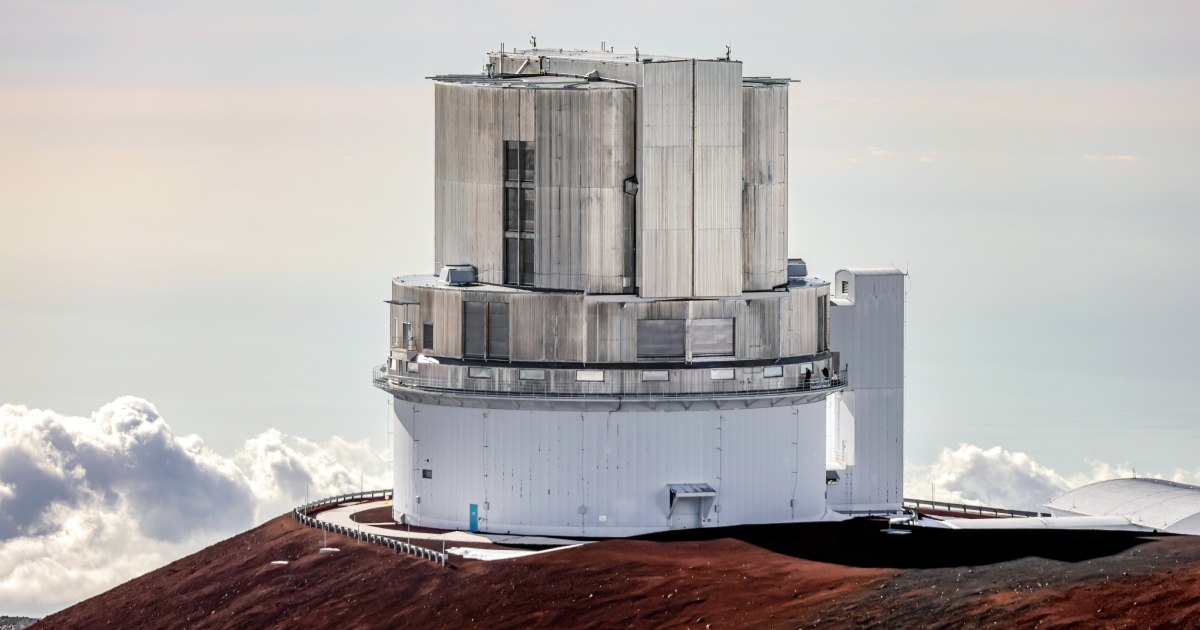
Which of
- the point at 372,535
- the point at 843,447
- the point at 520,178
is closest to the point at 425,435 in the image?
the point at 372,535

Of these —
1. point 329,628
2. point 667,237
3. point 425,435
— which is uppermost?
point 667,237

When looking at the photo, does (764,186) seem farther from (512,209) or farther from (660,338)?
(512,209)

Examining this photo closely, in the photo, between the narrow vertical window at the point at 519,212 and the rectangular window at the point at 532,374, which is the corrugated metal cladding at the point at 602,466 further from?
the narrow vertical window at the point at 519,212

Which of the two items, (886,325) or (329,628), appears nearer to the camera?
(329,628)

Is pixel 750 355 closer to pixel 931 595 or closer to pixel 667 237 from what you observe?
pixel 667 237

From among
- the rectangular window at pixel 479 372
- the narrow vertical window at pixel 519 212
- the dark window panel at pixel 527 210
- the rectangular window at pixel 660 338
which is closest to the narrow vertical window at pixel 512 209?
the narrow vertical window at pixel 519 212

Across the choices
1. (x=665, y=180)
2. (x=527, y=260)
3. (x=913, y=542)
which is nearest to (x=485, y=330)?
(x=527, y=260)
